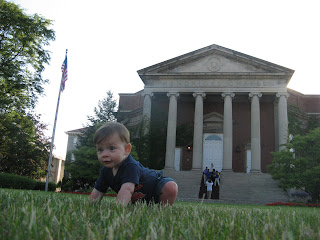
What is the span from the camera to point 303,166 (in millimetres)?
20359

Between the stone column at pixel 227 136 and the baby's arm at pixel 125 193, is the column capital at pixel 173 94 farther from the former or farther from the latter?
the baby's arm at pixel 125 193

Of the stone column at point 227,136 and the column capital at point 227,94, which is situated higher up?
the column capital at point 227,94

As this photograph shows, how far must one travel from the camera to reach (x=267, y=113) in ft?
109

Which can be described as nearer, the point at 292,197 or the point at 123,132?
the point at 123,132

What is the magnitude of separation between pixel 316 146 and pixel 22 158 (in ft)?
82.5

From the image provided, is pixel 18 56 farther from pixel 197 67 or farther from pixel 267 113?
pixel 267 113

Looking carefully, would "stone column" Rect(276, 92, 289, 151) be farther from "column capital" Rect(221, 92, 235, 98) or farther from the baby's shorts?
the baby's shorts

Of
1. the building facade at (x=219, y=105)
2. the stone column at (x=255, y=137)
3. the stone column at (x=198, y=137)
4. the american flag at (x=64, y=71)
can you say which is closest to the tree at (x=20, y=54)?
the american flag at (x=64, y=71)

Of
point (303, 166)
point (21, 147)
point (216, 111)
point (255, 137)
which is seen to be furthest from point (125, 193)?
point (216, 111)

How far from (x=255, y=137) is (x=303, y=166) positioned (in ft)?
28.3

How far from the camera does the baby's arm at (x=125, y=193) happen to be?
3490 mm

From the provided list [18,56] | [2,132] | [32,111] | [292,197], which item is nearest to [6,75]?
[18,56]

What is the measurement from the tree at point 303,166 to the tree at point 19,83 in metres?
21.5

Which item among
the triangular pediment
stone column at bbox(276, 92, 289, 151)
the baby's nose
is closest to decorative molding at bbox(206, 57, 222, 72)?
the triangular pediment
